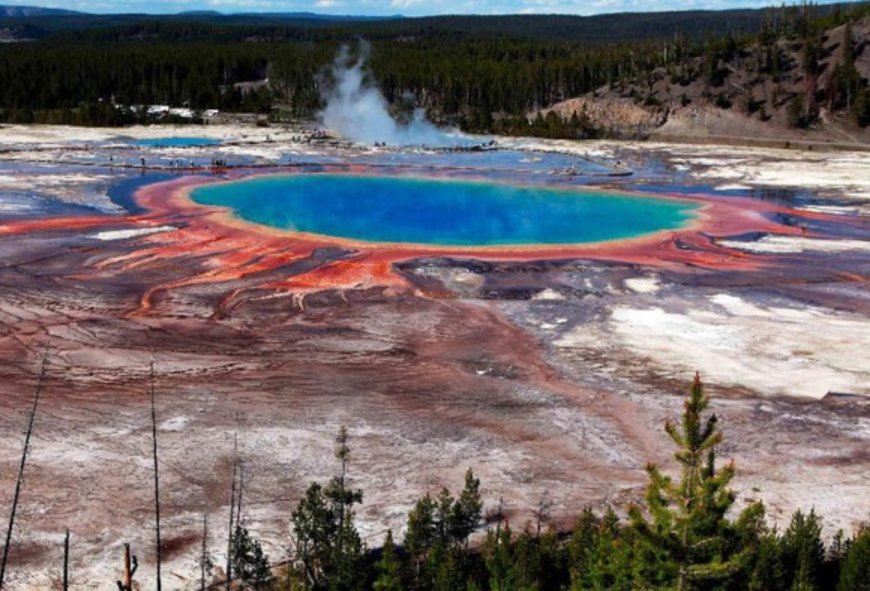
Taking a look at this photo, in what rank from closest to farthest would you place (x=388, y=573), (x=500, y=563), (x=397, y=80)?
1. (x=388, y=573)
2. (x=500, y=563)
3. (x=397, y=80)

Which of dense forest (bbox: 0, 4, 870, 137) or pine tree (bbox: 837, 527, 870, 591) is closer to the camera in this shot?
pine tree (bbox: 837, 527, 870, 591)

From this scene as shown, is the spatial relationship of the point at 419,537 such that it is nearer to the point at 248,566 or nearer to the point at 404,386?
the point at 248,566

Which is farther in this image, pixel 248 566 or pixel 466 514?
pixel 466 514

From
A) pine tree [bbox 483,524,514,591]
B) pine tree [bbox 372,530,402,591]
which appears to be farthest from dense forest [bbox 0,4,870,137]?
pine tree [bbox 372,530,402,591]

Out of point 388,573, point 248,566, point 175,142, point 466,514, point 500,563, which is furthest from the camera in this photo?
point 175,142

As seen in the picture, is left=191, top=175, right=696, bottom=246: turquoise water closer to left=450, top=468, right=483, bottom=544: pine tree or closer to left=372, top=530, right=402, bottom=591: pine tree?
left=450, top=468, right=483, bottom=544: pine tree

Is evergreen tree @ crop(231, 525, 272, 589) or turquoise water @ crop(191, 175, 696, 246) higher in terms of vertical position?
turquoise water @ crop(191, 175, 696, 246)

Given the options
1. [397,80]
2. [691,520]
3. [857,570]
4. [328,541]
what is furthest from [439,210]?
[397,80]
